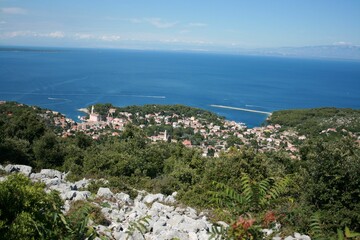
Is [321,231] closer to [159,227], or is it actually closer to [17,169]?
[159,227]

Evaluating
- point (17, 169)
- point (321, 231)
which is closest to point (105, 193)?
point (17, 169)

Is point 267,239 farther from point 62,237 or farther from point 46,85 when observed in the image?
point 46,85

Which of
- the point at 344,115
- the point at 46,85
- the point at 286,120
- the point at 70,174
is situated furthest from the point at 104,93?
the point at 70,174

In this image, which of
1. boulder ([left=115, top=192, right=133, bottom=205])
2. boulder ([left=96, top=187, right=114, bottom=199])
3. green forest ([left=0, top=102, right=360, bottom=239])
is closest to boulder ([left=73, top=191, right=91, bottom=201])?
boulder ([left=96, top=187, right=114, bottom=199])

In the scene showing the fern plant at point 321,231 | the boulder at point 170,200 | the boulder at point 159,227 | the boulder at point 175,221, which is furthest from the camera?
the boulder at point 170,200

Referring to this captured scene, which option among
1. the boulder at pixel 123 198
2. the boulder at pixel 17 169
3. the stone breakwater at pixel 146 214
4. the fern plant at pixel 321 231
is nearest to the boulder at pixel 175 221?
the stone breakwater at pixel 146 214

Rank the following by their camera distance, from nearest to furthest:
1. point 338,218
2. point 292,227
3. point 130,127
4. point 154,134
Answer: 1. point 292,227
2. point 338,218
3. point 130,127
4. point 154,134

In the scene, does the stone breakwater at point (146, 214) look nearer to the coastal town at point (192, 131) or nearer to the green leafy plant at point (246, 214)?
the green leafy plant at point (246, 214)

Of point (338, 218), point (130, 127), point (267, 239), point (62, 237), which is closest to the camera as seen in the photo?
point (62, 237)
